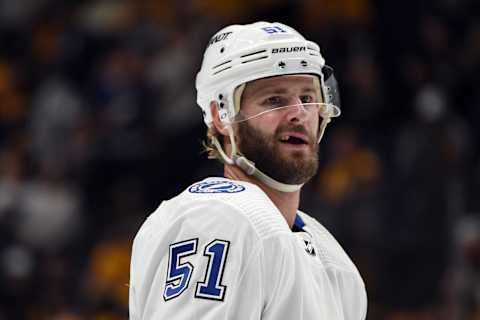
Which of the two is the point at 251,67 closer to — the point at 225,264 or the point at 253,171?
the point at 253,171

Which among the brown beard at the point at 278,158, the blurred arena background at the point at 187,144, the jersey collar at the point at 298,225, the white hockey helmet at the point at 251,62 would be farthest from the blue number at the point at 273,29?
the blurred arena background at the point at 187,144

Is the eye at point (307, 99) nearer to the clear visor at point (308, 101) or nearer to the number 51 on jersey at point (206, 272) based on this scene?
the clear visor at point (308, 101)

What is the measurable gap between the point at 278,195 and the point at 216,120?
1.03 ft

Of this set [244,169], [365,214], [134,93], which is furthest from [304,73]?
[134,93]

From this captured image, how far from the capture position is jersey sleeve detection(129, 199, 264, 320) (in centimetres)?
285

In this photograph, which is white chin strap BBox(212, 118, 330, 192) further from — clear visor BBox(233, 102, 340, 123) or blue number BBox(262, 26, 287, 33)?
blue number BBox(262, 26, 287, 33)

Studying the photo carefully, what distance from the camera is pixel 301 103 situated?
130 inches

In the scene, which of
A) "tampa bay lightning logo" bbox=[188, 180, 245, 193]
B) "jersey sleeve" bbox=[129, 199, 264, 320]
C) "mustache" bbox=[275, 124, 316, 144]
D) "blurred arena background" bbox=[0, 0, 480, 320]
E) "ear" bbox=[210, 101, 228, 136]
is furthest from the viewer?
"blurred arena background" bbox=[0, 0, 480, 320]

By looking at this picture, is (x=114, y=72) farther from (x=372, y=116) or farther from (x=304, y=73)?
(x=304, y=73)

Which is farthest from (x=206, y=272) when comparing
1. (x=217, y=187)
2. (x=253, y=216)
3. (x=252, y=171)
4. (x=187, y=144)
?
(x=187, y=144)

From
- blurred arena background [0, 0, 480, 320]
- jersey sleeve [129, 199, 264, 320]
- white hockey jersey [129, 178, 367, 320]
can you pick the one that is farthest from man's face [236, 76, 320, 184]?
blurred arena background [0, 0, 480, 320]

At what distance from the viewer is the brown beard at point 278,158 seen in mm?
3256

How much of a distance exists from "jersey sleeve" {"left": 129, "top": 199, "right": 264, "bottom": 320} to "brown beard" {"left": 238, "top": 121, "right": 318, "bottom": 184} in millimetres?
339

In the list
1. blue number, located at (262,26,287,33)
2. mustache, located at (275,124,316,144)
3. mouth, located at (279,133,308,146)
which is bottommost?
mouth, located at (279,133,308,146)
